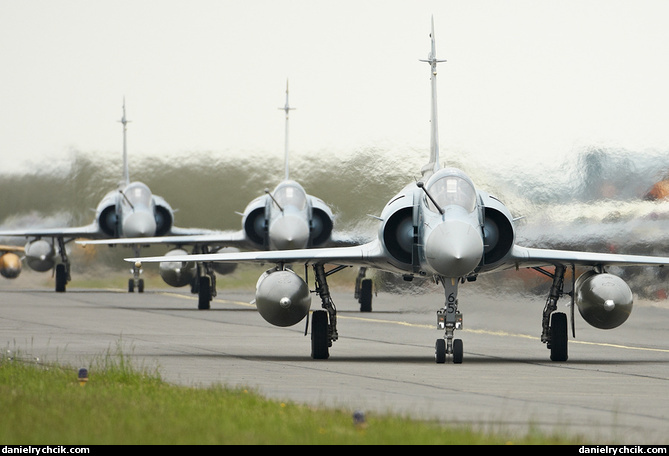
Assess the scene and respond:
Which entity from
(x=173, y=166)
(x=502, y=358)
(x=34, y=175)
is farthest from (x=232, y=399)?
(x=34, y=175)

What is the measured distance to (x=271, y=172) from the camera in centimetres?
3394

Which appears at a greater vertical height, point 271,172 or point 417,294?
point 271,172

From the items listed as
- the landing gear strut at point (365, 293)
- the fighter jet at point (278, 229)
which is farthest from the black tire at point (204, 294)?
the landing gear strut at point (365, 293)

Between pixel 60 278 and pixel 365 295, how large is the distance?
1207 cm

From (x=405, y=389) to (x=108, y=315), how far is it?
15.1 metres

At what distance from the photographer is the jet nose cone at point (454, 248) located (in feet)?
47.2

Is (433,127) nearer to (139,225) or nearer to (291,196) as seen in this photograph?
(291,196)

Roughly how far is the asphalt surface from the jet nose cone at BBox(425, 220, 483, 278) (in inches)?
44.4

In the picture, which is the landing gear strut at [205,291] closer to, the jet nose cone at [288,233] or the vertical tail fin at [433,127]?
the jet nose cone at [288,233]

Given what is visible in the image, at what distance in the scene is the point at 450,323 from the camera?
15.2 m

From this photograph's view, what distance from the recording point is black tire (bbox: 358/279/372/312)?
29750 mm

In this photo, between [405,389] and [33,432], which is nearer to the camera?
[33,432]

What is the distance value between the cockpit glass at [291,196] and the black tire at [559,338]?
513 inches
